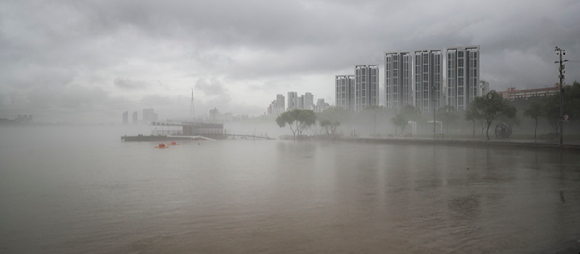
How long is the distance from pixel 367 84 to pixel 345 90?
12.5 meters

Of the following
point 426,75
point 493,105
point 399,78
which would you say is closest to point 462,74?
point 426,75

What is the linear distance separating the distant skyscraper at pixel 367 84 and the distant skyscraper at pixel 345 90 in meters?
6.26

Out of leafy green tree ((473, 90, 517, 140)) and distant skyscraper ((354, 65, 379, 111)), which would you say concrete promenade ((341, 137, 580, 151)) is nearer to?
leafy green tree ((473, 90, 517, 140))

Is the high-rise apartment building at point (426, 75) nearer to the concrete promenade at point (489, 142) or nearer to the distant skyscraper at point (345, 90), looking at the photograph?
the distant skyscraper at point (345, 90)

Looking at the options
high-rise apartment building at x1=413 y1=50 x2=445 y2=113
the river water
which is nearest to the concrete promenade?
the river water

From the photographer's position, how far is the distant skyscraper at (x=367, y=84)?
134750 mm

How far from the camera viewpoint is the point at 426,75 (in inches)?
4628

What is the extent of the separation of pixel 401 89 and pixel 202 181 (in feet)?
380

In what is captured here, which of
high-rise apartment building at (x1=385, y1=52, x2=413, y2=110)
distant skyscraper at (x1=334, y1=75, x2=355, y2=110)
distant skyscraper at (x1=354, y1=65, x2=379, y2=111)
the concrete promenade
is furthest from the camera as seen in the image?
distant skyscraper at (x1=334, y1=75, x2=355, y2=110)

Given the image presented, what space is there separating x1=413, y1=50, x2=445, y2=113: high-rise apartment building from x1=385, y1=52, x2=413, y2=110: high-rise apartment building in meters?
4.13

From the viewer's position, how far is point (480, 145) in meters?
Answer: 47.3

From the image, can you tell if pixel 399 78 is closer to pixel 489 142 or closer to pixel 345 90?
pixel 345 90

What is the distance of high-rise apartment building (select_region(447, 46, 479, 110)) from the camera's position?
110m

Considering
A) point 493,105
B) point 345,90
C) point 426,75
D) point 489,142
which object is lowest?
point 489,142
